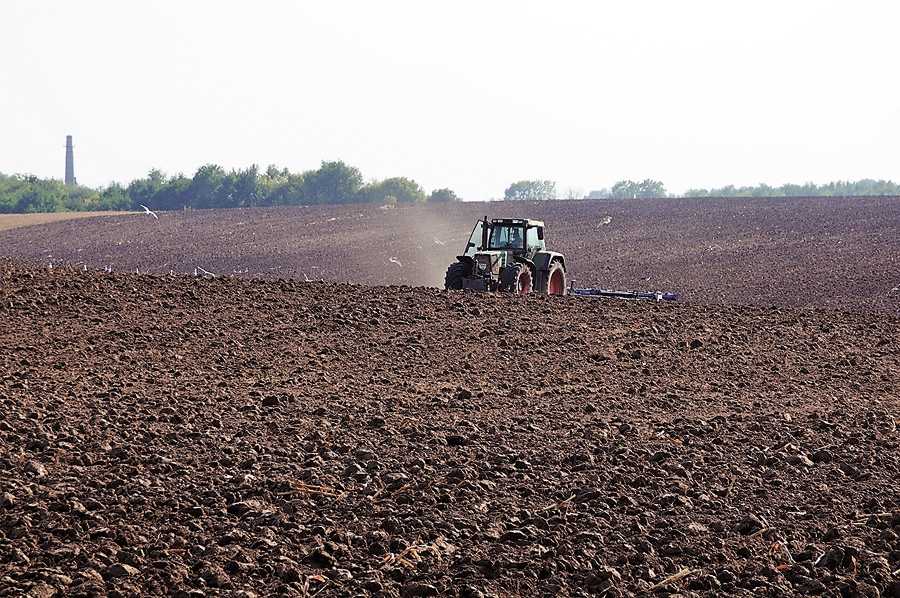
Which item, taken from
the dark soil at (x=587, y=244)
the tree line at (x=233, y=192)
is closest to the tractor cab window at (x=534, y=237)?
the dark soil at (x=587, y=244)

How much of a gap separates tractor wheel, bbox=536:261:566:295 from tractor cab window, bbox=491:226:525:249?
0.80 metres

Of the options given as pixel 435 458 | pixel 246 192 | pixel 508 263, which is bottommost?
pixel 435 458

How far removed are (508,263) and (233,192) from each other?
187 ft

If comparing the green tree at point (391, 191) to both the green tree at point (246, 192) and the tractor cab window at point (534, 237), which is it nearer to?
the green tree at point (246, 192)

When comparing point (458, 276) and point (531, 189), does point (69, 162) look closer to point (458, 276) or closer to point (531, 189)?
point (531, 189)

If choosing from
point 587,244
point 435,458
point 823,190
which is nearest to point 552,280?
point 435,458

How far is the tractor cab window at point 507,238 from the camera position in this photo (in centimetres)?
Result: 1764

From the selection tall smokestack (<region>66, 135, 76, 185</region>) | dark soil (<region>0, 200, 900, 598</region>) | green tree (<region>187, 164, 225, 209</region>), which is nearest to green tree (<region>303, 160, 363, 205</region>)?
green tree (<region>187, 164, 225, 209</region>)

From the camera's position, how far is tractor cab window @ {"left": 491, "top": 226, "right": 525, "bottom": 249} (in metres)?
17.6

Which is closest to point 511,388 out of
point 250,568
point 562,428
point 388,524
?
point 562,428

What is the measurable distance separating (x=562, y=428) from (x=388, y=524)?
2.69 meters

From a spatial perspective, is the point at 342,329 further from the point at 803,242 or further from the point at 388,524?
the point at 803,242

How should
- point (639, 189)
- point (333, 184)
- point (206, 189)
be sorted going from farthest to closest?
point (639, 189)
point (333, 184)
point (206, 189)

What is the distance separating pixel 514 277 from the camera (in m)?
16.8
